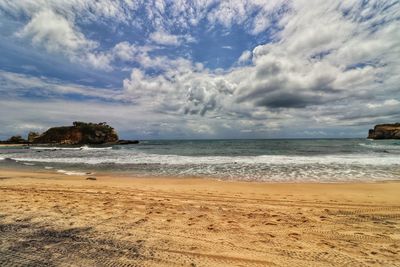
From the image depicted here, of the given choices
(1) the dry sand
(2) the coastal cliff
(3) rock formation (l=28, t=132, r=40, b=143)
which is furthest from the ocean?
(2) the coastal cliff

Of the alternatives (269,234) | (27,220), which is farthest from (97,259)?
(269,234)

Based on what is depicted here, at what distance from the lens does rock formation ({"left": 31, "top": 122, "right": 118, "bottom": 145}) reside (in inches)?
3452

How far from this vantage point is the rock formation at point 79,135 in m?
87.7

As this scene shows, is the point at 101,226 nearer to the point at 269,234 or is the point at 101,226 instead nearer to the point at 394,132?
the point at 269,234

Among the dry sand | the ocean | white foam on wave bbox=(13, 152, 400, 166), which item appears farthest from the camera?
white foam on wave bbox=(13, 152, 400, 166)

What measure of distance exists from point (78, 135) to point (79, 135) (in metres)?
0.35

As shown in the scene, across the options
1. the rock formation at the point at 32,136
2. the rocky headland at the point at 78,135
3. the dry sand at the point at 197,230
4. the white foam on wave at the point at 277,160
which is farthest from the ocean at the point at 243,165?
the rock formation at the point at 32,136

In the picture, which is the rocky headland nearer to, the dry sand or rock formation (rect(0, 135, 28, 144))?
rock formation (rect(0, 135, 28, 144))

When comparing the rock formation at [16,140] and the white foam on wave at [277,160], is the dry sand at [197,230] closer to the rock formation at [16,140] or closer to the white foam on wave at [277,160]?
the white foam on wave at [277,160]

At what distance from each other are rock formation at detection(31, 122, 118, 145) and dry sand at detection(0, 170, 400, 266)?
8659cm

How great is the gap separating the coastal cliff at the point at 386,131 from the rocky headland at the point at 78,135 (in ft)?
374

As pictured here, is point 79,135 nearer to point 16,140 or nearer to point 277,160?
point 16,140

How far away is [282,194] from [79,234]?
7181 millimetres

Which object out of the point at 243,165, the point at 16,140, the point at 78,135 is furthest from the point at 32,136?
the point at 243,165
